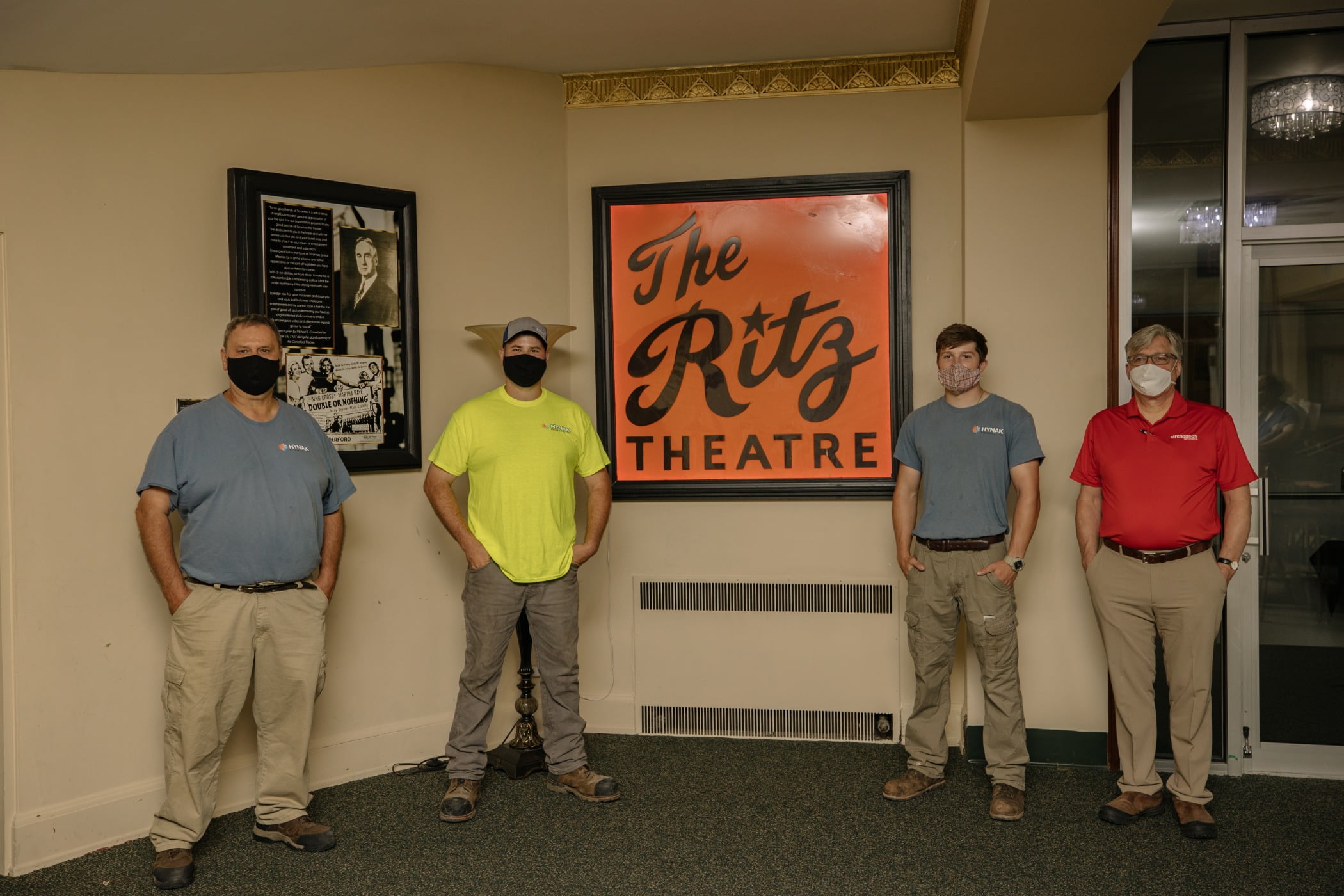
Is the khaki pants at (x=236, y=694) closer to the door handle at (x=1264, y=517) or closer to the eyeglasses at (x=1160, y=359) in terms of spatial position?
the eyeglasses at (x=1160, y=359)

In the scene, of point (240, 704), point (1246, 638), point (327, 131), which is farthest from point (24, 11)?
point (1246, 638)

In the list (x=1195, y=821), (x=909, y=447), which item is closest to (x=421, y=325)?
(x=909, y=447)

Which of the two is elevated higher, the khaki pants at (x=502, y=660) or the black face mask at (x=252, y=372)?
the black face mask at (x=252, y=372)

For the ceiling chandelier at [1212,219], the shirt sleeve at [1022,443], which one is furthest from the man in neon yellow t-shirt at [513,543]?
the ceiling chandelier at [1212,219]

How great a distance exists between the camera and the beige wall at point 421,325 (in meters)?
2.86

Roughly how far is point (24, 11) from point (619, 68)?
2.10 m

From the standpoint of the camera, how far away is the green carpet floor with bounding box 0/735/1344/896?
262 cm

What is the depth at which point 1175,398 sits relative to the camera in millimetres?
3031

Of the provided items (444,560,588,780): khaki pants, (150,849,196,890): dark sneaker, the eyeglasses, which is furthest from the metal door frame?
(150,849,196,890): dark sneaker

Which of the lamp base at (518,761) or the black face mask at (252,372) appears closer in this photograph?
the black face mask at (252,372)

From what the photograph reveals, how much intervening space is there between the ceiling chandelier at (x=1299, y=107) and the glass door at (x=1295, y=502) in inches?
16.9

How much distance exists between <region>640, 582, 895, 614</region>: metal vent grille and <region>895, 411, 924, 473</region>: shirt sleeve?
0.70 metres

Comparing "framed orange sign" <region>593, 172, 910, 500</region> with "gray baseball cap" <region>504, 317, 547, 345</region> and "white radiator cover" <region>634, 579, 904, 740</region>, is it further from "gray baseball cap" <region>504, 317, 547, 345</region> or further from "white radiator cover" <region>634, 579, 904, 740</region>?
"gray baseball cap" <region>504, 317, 547, 345</region>

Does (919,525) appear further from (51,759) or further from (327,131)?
(51,759)
